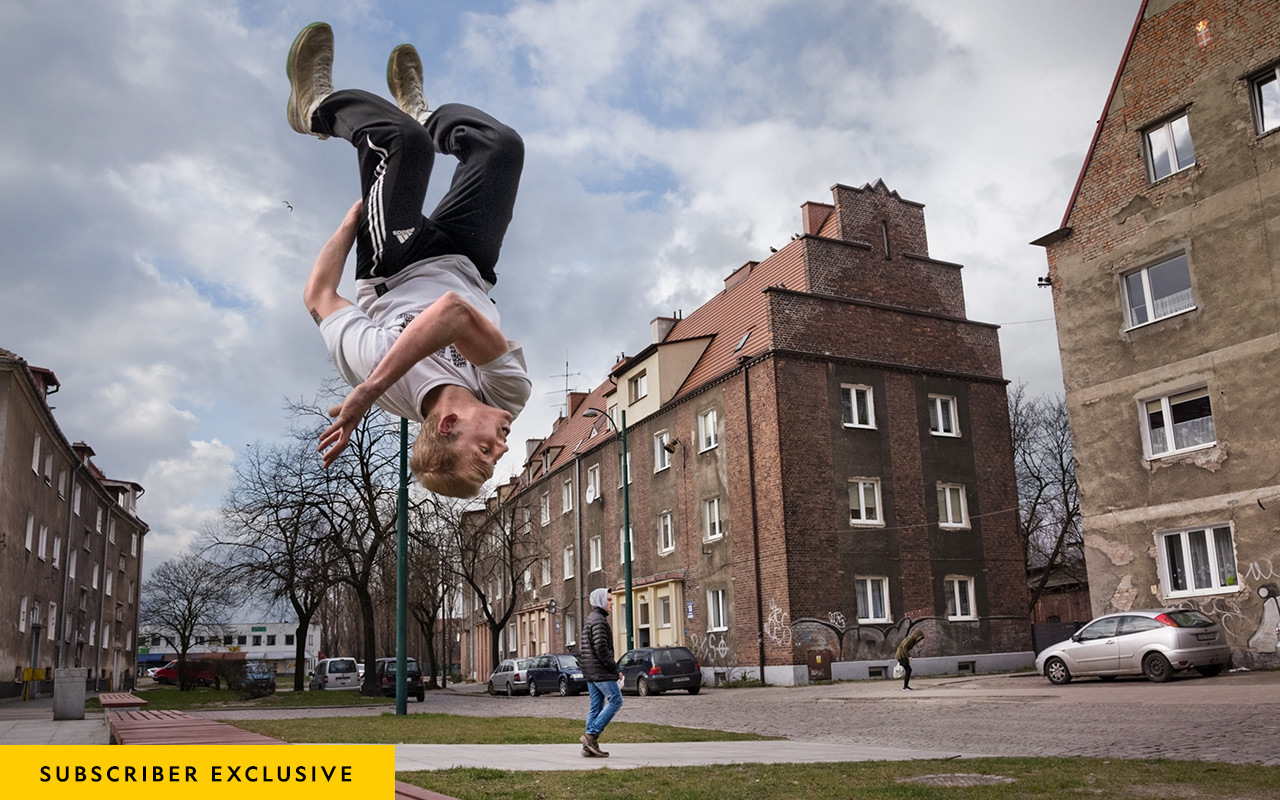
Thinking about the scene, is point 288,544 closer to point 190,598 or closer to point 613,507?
point 613,507

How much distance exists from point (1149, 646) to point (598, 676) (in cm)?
1437

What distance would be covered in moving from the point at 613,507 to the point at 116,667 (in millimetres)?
34469

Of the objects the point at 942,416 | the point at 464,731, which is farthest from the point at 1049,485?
the point at 464,731

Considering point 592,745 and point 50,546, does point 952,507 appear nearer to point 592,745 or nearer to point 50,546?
point 592,745

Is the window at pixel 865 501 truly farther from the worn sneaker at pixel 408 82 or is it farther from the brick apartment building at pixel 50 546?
the worn sneaker at pixel 408 82

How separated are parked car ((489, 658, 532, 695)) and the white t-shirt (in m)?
36.0

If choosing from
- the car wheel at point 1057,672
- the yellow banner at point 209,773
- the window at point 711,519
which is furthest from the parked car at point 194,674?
the yellow banner at point 209,773

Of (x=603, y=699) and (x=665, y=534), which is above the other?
(x=665, y=534)

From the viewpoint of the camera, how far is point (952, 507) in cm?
3662

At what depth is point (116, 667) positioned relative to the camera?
198 ft

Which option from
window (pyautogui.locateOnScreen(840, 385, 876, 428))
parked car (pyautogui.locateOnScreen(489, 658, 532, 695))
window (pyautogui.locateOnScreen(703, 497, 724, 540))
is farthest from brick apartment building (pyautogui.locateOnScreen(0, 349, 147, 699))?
window (pyautogui.locateOnScreen(840, 385, 876, 428))

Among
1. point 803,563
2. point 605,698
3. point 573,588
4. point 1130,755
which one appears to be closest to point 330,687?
point 573,588

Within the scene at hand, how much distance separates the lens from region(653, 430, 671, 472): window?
133 ft

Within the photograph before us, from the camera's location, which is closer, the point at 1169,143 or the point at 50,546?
the point at 1169,143
